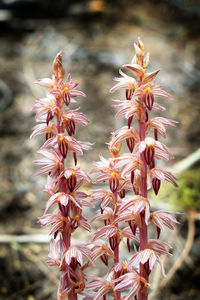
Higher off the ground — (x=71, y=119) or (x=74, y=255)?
(x=71, y=119)

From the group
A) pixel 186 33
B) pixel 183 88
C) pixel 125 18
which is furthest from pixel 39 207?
pixel 125 18

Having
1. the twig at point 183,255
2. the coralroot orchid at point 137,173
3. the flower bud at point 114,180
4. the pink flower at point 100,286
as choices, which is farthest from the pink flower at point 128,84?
the twig at point 183,255

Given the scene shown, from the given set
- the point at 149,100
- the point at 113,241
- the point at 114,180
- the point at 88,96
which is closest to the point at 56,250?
the point at 113,241

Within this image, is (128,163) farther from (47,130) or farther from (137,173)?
(47,130)

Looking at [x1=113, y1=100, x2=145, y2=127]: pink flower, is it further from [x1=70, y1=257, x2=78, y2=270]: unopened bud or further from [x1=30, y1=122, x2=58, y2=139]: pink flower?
[x1=70, y1=257, x2=78, y2=270]: unopened bud

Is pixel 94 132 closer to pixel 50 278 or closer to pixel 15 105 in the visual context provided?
pixel 15 105

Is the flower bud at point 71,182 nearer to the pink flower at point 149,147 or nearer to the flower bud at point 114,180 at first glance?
the flower bud at point 114,180
